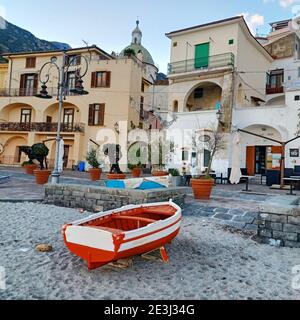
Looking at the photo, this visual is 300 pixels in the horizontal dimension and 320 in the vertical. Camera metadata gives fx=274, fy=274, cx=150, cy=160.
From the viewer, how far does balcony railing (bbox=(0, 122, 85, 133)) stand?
74.5ft

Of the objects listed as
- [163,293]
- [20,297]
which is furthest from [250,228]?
[20,297]

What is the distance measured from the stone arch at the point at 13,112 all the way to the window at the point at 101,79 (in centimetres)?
681

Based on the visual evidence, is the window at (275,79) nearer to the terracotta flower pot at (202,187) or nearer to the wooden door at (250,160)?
the wooden door at (250,160)

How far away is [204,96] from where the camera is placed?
63.0ft

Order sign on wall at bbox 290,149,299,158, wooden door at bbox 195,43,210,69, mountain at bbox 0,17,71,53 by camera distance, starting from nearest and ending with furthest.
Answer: sign on wall at bbox 290,149,299,158, wooden door at bbox 195,43,210,69, mountain at bbox 0,17,71,53

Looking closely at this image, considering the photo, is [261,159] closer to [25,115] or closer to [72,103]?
[72,103]

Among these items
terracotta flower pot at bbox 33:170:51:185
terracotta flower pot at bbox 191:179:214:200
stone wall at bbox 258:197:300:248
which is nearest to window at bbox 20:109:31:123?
terracotta flower pot at bbox 33:170:51:185

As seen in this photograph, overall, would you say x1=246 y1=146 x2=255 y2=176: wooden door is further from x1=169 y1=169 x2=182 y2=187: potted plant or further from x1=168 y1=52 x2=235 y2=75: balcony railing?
x1=169 y1=169 x2=182 y2=187: potted plant

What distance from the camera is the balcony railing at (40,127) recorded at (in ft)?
74.5

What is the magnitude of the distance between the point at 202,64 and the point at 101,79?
8855 mm

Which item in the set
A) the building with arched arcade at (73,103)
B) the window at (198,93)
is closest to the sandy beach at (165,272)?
the window at (198,93)

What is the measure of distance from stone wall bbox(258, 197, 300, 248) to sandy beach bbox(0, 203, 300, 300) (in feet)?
0.61

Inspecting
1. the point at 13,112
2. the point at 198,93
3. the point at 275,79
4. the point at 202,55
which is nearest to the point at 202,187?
the point at 198,93
